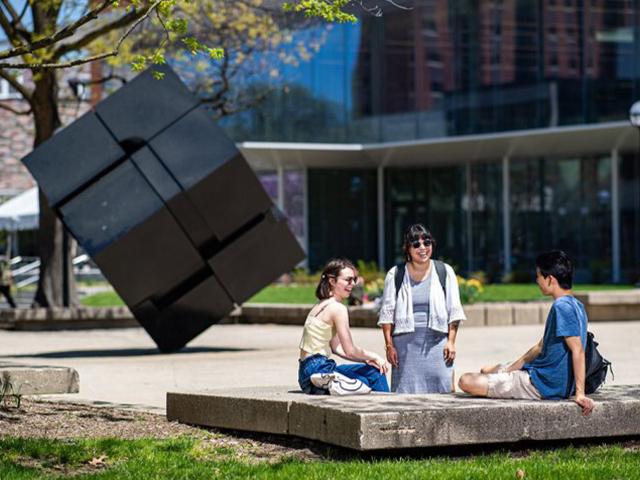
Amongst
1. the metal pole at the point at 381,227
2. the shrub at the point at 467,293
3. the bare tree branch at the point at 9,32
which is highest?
the bare tree branch at the point at 9,32

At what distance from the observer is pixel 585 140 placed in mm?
37375

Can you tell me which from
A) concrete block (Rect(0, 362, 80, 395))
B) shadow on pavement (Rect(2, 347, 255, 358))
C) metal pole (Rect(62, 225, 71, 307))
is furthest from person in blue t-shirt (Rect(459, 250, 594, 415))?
metal pole (Rect(62, 225, 71, 307))

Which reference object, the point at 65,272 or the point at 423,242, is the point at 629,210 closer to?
the point at 65,272

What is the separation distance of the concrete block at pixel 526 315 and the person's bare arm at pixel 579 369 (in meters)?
14.4

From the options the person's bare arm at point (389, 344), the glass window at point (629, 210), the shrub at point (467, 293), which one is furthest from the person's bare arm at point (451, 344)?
the glass window at point (629, 210)

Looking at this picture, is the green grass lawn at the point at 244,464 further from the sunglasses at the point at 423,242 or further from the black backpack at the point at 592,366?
the sunglasses at the point at 423,242

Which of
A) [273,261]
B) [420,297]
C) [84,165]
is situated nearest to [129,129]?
[84,165]

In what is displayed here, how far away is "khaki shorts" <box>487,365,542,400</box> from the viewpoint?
823 centimetres

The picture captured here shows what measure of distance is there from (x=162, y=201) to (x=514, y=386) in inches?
319

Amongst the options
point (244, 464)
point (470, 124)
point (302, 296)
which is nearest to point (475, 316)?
point (302, 296)

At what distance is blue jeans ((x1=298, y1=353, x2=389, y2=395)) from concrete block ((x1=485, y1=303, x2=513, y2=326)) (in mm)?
13322

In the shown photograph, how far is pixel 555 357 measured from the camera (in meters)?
8.13

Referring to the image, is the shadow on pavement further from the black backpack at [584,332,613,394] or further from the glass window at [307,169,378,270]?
the glass window at [307,169,378,270]

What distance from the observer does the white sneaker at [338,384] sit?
881cm
